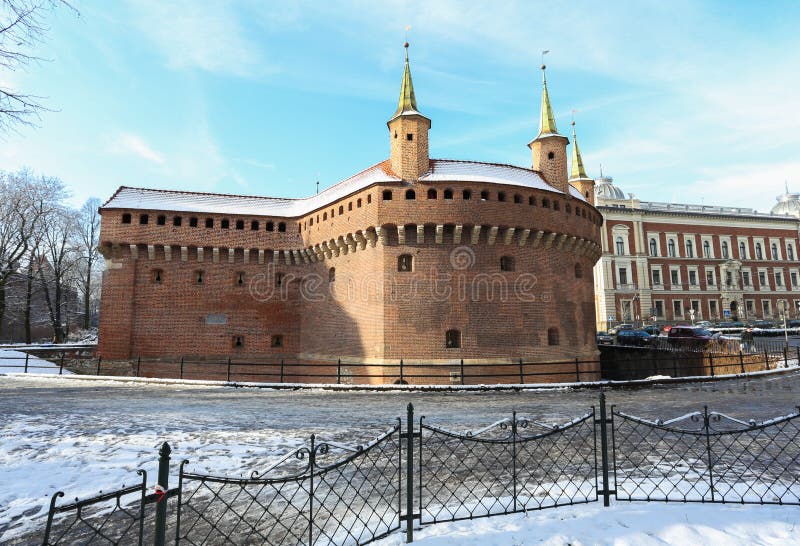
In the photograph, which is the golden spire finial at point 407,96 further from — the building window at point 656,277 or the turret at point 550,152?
the building window at point 656,277

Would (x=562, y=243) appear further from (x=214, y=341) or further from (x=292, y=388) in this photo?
(x=214, y=341)

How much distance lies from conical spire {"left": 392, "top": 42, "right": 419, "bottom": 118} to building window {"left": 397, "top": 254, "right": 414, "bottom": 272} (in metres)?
6.48

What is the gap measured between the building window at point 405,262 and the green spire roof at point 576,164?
12183mm

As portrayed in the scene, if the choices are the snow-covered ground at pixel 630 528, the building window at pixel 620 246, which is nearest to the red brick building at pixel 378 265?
the snow-covered ground at pixel 630 528

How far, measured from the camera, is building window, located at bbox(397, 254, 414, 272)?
63.5ft

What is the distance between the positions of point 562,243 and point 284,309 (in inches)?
560

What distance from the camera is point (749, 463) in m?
6.53

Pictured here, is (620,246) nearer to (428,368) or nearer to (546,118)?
(546,118)

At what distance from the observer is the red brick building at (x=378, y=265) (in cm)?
1900

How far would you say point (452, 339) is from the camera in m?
18.9

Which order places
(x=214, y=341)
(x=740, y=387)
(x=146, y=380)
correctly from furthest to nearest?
(x=214, y=341)
(x=146, y=380)
(x=740, y=387)

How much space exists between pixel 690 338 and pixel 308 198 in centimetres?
2182

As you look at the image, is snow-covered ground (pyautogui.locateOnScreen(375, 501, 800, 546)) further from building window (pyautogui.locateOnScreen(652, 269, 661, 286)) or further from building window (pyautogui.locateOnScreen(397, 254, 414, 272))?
building window (pyautogui.locateOnScreen(652, 269, 661, 286))

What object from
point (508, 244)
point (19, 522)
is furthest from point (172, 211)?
point (19, 522)
